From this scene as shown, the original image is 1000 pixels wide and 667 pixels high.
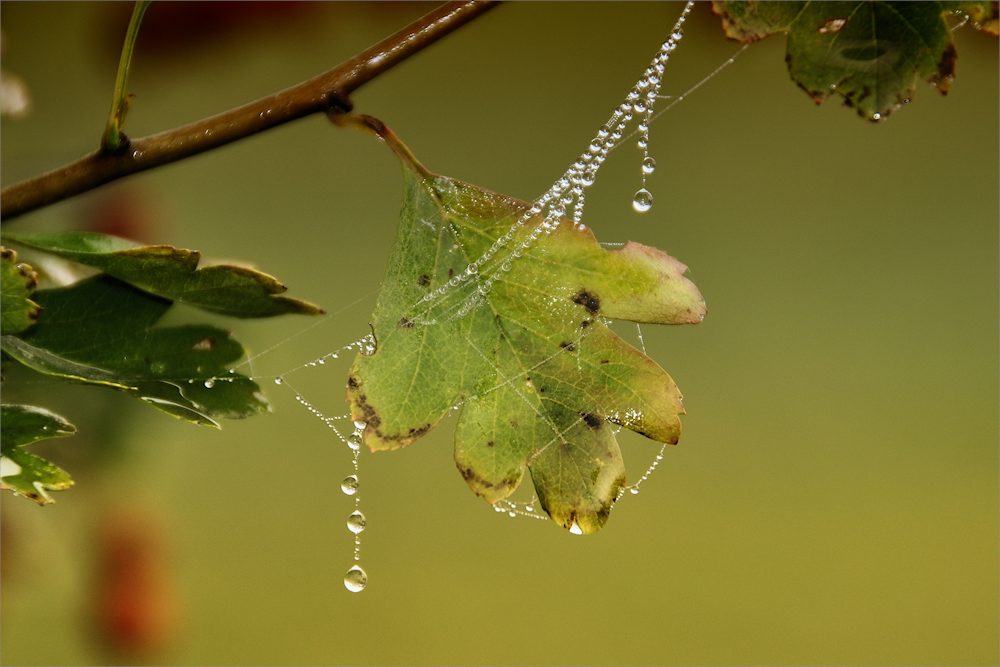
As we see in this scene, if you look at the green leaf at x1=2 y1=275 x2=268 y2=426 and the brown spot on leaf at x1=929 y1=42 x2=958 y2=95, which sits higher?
the brown spot on leaf at x1=929 y1=42 x2=958 y2=95

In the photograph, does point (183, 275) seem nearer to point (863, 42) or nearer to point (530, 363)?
point (530, 363)

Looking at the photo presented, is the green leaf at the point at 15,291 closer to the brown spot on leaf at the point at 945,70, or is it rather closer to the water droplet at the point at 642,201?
the water droplet at the point at 642,201

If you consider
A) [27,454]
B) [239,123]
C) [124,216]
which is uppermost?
[124,216]

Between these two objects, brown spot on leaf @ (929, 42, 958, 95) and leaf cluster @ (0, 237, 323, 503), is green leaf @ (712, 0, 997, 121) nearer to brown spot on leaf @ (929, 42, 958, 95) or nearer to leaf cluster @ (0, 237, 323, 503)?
brown spot on leaf @ (929, 42, 958, 95)

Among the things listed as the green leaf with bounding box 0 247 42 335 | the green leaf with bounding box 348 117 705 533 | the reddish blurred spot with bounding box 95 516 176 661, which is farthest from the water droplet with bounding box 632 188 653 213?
the reddish blurred spot with bounding box 95 516 176 661

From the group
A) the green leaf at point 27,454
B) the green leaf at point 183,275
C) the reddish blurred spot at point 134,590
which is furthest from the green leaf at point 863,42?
the reddish blurred spot at point 134,590

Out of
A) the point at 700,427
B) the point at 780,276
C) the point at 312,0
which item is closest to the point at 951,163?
the point at 780,276

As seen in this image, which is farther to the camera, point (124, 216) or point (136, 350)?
point (124, 216)

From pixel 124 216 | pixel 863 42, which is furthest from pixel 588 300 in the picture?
pixel 124 216
